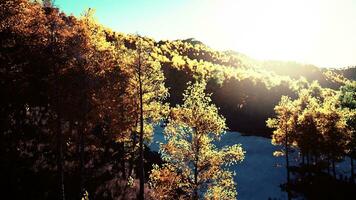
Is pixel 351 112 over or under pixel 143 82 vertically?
under

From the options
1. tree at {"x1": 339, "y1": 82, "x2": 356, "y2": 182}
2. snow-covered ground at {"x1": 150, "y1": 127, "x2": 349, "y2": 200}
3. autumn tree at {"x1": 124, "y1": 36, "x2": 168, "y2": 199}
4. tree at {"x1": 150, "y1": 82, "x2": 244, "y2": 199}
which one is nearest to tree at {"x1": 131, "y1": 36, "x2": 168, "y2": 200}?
autumn tree at {"x1": 124, "y1": 36, "x2": 168, "y2": 199}

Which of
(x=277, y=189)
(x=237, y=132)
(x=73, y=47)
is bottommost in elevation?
(x=277, y=189)

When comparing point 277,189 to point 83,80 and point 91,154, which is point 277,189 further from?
point 83,80

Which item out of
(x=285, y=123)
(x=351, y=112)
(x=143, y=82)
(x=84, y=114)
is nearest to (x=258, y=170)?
(x=285, y=123)

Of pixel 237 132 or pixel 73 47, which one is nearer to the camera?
pixel 73 47

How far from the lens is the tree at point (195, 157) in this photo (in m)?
20.6

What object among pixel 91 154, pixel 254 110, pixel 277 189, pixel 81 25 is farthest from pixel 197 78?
pixel 81 25

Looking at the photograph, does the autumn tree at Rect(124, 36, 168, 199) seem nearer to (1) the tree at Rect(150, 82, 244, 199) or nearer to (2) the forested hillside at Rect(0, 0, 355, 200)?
(2) the forested hillside at Rect(0, 0, 355, 200)

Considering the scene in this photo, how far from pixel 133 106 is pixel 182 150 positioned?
8.36 metres

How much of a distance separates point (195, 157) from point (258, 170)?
3310cm

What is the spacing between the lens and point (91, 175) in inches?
1125

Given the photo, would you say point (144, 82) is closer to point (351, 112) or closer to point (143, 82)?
point (143, 82)

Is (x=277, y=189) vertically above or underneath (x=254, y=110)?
underneath

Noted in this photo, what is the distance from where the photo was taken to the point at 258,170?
52.0 meters
